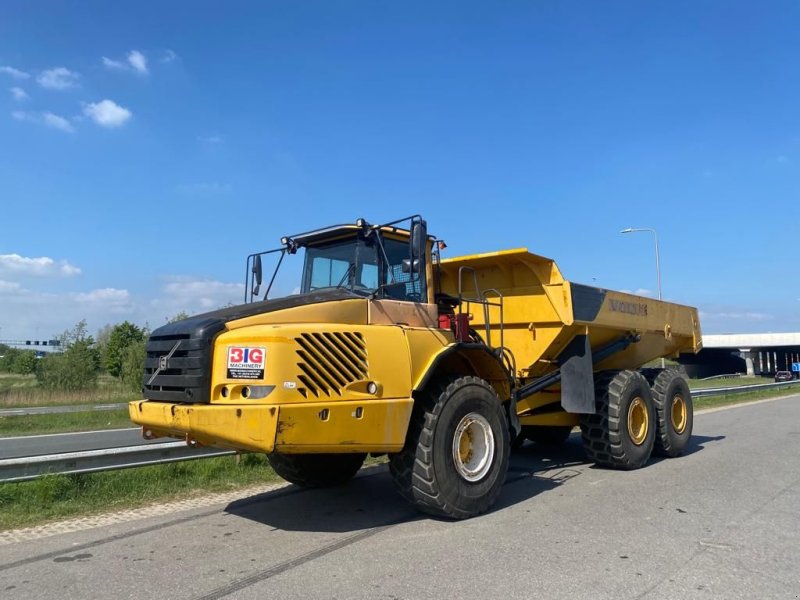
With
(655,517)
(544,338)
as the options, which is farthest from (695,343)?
(655,517)

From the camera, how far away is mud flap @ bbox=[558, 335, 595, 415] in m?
8.35

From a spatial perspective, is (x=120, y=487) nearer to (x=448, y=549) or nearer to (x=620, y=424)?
(x=448, y=549)

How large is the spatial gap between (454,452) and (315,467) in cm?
204

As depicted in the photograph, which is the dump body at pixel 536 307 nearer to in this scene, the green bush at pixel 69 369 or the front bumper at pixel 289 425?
the front bumper at pixel 289 425

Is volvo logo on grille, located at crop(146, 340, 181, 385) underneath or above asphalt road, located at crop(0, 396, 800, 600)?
above

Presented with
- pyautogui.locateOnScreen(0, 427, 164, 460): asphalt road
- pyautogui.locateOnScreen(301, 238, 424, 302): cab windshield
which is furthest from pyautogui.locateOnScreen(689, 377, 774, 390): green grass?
pyautogui.locateOnScreen(301, 238, 424, 302): cab windshield

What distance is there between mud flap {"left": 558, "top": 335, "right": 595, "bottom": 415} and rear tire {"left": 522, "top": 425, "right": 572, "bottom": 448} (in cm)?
230

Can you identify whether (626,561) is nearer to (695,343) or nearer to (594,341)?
(594,341)

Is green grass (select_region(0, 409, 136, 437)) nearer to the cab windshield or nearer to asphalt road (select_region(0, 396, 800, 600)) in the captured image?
asphalt road (select_region(0, 396, 800, 600))

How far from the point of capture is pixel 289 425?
4.89m

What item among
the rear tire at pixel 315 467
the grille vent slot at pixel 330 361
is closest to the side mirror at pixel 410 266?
the grille vent slot at pixel 330 361

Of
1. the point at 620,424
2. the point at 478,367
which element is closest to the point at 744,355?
the point at 620,424

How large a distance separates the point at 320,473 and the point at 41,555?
3.05 meters

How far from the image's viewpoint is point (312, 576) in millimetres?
4402
